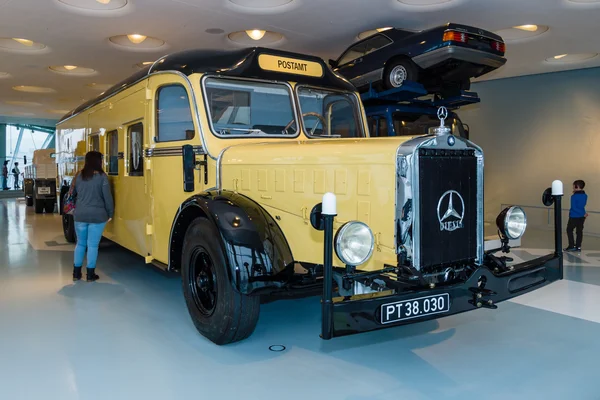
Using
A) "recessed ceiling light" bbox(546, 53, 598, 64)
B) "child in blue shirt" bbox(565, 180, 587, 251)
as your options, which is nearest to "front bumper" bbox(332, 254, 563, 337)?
"child in blue shirt" bbox(565, 180, 587, 251)

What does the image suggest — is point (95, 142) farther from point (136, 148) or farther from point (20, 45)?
point (20, 45)

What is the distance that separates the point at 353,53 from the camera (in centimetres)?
870

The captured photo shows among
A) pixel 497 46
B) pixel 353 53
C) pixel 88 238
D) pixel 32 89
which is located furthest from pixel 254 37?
pixel 32 89

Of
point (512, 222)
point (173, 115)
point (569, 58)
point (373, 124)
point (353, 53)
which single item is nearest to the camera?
point (512, 222)

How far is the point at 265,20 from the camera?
7898mm

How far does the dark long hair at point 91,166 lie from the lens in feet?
17.2

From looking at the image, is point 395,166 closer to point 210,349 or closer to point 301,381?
point 301,381

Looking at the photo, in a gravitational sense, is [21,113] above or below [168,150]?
above

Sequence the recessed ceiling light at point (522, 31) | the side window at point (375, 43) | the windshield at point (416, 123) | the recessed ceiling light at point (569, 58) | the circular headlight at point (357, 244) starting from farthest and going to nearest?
the recessed ceiling light at point (569, 58) → the windshield at point (416, 123) → the recessed ceiling light at point (522, 31) → the side window at point (375, 43) → the circular headlight at point (357, 244)

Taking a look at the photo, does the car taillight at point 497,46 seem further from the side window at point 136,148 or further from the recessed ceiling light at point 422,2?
the side window at point 136,148

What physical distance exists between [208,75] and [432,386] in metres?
2.81

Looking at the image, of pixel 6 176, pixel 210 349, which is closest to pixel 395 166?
pixel 210 349

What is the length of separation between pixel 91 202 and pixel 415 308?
3.87 metres

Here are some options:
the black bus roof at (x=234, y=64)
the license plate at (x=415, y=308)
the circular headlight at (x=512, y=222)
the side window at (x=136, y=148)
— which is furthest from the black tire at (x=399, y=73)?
the license plate at (x=415, y=308)
